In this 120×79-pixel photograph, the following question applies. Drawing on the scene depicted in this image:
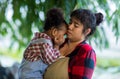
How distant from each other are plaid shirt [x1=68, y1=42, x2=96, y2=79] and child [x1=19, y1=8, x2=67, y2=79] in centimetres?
8

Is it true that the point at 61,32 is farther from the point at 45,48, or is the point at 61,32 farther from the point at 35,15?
the point at 35,15

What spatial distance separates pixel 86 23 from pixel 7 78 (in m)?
1.49

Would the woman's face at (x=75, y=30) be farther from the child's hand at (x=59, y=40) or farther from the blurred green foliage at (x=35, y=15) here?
the blurred green foliage at (x=35, y=15)

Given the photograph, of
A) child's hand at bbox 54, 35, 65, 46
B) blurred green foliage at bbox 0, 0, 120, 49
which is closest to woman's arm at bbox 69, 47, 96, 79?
child's hand at bbox 54, 35, 65, 46

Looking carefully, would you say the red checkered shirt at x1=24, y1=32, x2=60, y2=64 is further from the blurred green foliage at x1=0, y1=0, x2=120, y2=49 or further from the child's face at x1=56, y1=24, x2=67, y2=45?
the blurred green foliage at x1=0, y1=0, x2=120, y2=49

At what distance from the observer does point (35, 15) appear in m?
1.97

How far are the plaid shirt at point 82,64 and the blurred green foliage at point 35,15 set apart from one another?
21.8 inches

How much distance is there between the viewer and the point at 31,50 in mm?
1130

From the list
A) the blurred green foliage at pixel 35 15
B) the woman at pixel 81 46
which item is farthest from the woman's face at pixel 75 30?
the blurred green foliage at pixel 35 15

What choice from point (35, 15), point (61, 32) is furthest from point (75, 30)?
point (35, 15)

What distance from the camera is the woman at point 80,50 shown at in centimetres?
108

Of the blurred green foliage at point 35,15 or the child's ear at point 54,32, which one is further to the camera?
the blurred green foliage at point 35,15

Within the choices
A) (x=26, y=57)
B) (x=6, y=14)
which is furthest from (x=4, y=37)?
(x=26, y=57)

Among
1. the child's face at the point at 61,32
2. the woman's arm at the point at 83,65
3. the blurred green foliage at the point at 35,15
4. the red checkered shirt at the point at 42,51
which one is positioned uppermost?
the blurred green foliage at the point at 35,15
